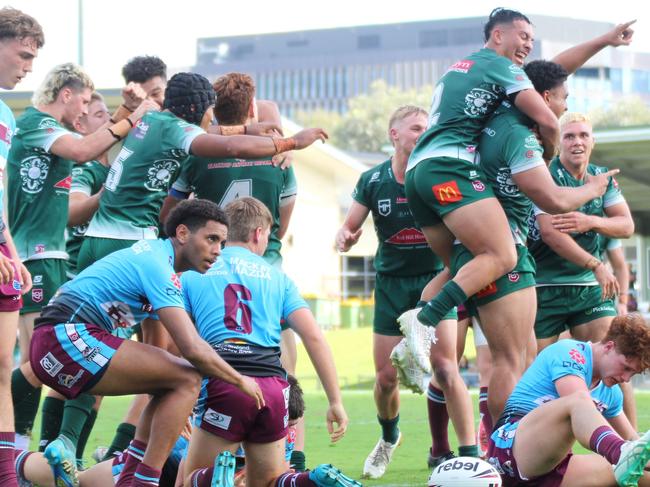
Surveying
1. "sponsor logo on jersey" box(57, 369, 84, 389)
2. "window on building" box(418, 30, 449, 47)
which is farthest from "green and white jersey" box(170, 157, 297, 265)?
"window on building" box(418, 30, 449, 47)

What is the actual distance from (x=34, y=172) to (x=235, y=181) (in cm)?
136

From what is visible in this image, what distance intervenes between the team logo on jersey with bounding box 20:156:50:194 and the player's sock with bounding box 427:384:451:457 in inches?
127

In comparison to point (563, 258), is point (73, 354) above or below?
below

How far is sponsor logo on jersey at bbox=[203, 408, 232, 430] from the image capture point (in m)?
5.87

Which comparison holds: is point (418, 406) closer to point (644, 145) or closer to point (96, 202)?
point (96, 202)

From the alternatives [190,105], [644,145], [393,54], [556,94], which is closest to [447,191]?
[556,94]

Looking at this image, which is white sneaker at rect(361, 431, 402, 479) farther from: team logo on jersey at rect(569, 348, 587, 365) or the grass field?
team logo on jersey at rect(569, 348, 587, 365)

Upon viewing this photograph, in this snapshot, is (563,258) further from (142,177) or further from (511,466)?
(142,177)

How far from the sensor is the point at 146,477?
5711 millimetres

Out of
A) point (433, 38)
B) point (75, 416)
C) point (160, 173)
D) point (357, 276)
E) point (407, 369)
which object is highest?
point (433, 38)

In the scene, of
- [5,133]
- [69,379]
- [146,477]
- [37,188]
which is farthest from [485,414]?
[5,133]

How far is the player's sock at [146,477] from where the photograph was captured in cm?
571

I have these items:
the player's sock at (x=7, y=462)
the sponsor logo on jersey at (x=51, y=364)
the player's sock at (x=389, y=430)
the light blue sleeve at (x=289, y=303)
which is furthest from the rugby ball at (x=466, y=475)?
the player's sock at (x=389, y=430)

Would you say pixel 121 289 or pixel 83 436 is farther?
pixel 83 436
